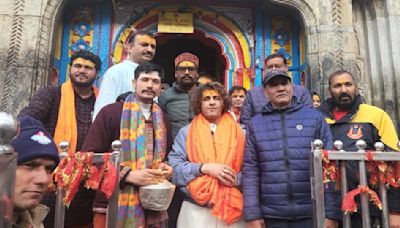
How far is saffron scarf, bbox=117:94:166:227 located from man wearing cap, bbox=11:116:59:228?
2.55ft

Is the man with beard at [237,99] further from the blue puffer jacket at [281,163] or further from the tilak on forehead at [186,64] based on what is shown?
the blue puffer jacket at [281,163]

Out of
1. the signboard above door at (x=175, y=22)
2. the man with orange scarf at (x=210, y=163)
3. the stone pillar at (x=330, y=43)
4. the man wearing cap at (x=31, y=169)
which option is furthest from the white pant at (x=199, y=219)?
the signboard above door at (x=175, y=22)

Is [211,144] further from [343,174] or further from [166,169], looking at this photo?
[343,174]

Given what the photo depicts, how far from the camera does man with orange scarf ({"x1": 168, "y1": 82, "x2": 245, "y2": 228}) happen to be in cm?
251

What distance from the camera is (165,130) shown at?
280cm

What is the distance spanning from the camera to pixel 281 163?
7.93 feet

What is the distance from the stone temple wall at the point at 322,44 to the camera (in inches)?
219

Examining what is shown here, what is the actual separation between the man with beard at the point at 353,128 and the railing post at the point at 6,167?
1.91 m

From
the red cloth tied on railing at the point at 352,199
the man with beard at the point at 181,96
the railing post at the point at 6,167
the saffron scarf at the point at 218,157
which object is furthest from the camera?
the man with beard at the point at 181,96

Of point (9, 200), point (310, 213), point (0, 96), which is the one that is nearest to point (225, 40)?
point (0, 96)

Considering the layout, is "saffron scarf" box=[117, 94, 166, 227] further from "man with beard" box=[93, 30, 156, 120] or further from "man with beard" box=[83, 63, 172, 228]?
"man with beard" box=[93, 30, 156, 120]

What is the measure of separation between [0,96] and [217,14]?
3.96m

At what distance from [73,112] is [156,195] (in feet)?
3.49

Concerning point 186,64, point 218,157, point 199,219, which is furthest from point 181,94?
point 199,219
